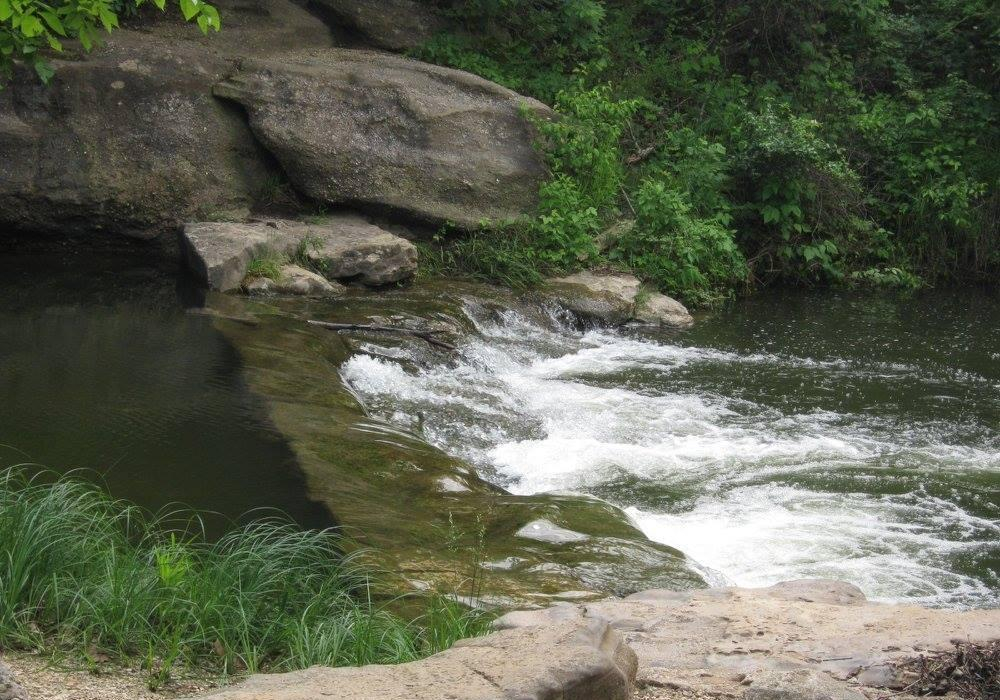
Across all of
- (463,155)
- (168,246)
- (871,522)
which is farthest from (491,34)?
(871,522)

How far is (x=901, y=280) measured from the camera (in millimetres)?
13422

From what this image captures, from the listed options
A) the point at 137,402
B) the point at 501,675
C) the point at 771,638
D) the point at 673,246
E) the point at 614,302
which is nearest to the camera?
the point at 501,675

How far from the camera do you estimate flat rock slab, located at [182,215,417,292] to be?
32.1 ft

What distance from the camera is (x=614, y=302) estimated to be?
11109 millimetres

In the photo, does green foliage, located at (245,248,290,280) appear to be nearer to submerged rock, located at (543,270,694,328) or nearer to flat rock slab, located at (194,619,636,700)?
submerged rock, located at (543,270,694,328)

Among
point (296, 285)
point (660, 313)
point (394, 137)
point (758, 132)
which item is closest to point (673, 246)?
point (660, 313)

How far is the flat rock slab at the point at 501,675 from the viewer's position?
8.72 feet

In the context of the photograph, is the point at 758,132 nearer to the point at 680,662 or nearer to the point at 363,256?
the point at 363,256

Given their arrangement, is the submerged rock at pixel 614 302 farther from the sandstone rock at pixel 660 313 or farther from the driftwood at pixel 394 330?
the driftwood at pixel 394 330

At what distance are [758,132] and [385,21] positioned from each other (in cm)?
477

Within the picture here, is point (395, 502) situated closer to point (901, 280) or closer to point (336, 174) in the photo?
point (336, 174)

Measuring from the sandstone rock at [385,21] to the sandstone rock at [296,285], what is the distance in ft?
15.0

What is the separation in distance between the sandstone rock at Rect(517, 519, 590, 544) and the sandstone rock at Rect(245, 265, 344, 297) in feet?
16.3

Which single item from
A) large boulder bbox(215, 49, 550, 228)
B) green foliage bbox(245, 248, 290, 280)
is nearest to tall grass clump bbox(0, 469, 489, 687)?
green foliage bbox(245, 248, 290, 280)
